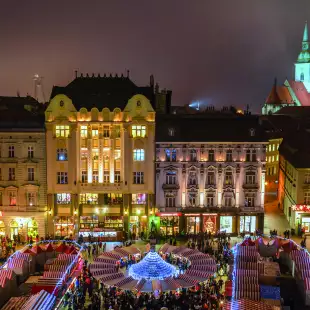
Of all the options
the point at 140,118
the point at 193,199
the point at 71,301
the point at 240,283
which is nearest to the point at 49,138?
the point at 140,118

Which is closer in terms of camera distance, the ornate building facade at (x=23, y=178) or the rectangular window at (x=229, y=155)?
the ornate building facade at (x=23, y=178)

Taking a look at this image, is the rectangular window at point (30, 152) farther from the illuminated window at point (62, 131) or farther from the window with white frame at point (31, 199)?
the window with white frame at point (31, 199)

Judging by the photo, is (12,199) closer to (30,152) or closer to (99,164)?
(30,152)

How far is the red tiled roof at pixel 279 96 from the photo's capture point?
131250 millimetres

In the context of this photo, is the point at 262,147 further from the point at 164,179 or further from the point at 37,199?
the point at 37,199

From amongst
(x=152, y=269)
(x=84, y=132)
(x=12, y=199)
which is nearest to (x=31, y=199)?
(x=12, y=199)

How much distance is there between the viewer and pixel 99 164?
64750 millimetres

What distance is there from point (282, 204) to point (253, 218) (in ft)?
38.6

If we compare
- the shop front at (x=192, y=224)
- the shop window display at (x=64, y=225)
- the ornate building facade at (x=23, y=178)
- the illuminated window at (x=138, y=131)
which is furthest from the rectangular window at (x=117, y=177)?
the shop front at (x=192, y=224)

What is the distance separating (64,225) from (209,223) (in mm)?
17852

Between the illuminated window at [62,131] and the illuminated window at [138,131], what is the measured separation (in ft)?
25.6

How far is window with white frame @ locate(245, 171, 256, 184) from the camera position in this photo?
66.0 m

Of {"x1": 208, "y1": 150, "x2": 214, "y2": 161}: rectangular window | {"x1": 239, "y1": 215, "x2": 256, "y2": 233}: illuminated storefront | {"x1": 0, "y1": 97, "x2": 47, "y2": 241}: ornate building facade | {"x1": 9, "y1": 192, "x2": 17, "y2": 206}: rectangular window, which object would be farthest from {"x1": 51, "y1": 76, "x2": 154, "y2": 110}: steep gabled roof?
{"x1": 239, "y1": 215, "x2": 256, "y2": 233}: illuminated storefront

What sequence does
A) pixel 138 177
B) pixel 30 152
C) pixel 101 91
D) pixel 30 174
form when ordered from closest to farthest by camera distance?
pixel 30 152
pixel 30 174
pixel 138 177
pixel 101 91
